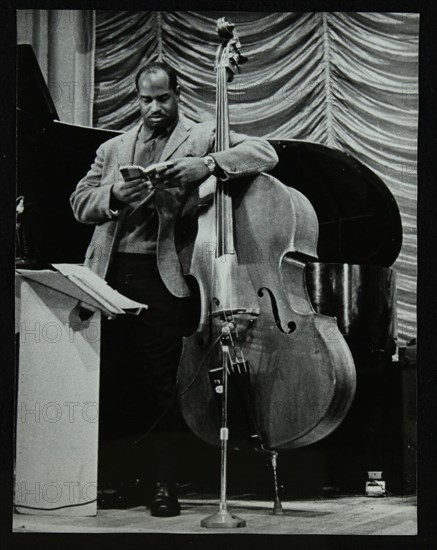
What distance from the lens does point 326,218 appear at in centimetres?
365

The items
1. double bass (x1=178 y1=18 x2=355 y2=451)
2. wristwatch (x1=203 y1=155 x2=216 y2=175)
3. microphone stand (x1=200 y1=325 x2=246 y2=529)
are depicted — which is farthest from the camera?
wristwatch (x1=203 y1=155 x2=216 y2=175)

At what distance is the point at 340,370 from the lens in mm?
3418

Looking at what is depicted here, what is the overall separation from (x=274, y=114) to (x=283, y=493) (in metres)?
1.48

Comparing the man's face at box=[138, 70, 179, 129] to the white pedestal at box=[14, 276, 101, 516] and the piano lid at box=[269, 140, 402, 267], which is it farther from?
the white pedestal at box=[14, 276, 101, 516]

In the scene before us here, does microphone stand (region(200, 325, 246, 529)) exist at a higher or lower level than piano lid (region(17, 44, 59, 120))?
lower

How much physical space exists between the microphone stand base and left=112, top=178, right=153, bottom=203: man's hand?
1247 mm

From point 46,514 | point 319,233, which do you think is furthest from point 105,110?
point 46,514

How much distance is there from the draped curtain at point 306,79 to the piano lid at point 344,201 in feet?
0.14

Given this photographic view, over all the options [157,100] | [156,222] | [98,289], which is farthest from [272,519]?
[157,100]

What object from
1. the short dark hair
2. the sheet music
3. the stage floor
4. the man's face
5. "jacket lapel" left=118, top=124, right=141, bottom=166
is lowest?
the stage floor

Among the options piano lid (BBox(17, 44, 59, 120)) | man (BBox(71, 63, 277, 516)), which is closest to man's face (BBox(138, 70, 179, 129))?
man (BBox(71, 63, 277, 516))

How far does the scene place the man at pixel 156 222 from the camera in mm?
3615

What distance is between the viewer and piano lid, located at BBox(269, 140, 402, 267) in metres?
3.63

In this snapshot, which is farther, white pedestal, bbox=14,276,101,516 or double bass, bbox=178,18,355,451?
white pedestal, bbox=14,276,101,516
